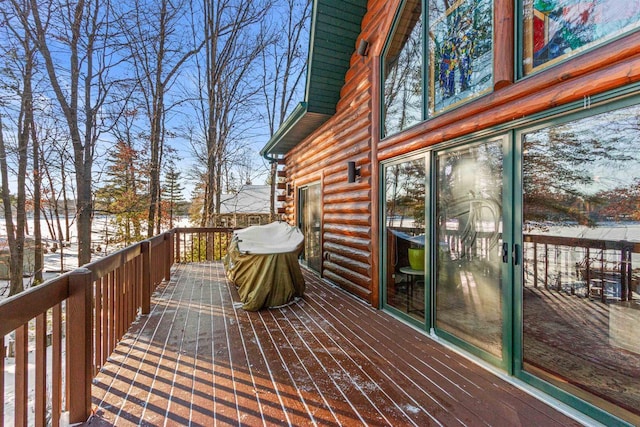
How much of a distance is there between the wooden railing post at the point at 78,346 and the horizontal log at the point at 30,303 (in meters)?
0.06

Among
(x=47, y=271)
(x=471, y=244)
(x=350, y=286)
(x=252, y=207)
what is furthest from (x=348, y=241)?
(x=252, y=207)

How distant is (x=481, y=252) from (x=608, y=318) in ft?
2.84

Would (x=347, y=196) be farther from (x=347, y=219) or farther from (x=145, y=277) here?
(x=145, y=277)

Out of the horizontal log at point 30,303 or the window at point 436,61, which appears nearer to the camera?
the horizontal log at point 30,303

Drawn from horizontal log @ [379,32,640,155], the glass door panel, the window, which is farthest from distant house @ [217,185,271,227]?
horizontal log @ [379,32,640,155]

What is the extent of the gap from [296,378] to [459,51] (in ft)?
10.6

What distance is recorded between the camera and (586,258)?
6.51 ft

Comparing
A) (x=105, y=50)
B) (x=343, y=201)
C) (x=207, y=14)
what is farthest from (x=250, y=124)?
(x=343, y=201)

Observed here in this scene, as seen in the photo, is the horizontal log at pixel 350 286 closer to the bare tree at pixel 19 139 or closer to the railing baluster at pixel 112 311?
the railing baluster at pixel 112 311

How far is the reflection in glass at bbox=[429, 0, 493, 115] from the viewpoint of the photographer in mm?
2670

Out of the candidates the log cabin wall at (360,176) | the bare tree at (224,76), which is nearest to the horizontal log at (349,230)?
the log cabin wall at (360,176)

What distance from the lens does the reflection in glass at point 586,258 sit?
180cm

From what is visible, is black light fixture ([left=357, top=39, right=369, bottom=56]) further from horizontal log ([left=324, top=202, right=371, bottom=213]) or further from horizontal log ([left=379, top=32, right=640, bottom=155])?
horizontal log ([left=324, top=202, right=371, bottom=213])

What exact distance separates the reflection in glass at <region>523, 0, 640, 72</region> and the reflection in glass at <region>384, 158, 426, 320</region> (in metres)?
1.36
